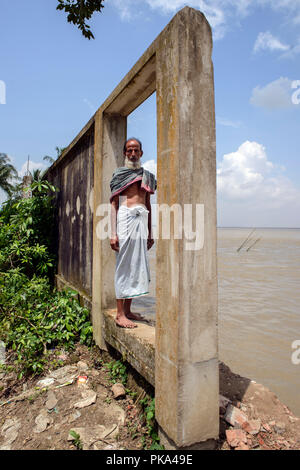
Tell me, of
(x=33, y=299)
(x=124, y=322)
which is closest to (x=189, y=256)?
(x=124, y=322)

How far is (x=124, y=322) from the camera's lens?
8.61 ft

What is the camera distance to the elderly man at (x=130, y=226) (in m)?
2.70

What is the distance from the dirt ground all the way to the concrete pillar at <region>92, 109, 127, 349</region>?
1.85 ft

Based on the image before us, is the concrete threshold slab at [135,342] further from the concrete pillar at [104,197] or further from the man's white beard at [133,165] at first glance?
the man's white beard at [133,165]

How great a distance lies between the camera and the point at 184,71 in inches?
66.4

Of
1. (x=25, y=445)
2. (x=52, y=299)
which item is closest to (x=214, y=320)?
(x=25, y=445)

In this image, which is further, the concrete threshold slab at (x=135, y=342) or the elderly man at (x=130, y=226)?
the elderly man at (x=130, y=226)

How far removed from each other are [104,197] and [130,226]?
540 millimetres

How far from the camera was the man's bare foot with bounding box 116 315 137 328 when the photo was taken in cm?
260

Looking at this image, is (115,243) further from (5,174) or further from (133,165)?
(5,174)

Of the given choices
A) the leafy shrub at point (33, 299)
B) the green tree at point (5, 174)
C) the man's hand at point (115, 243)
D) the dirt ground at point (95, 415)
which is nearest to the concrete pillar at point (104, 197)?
the man's hand at point (115, 243)

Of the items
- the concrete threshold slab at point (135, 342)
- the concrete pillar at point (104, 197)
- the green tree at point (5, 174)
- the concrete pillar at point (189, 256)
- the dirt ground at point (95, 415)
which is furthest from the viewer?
the green tree at point (5, 174)

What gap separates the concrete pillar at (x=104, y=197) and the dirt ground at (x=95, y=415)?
57 centimetres

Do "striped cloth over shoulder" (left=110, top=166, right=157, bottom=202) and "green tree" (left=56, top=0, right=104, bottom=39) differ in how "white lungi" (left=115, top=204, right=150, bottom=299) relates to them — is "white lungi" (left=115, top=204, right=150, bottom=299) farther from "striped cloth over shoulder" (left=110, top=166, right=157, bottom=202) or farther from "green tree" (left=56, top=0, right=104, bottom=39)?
"green tree" (left=56, top=0, right=104, bottom=39)
